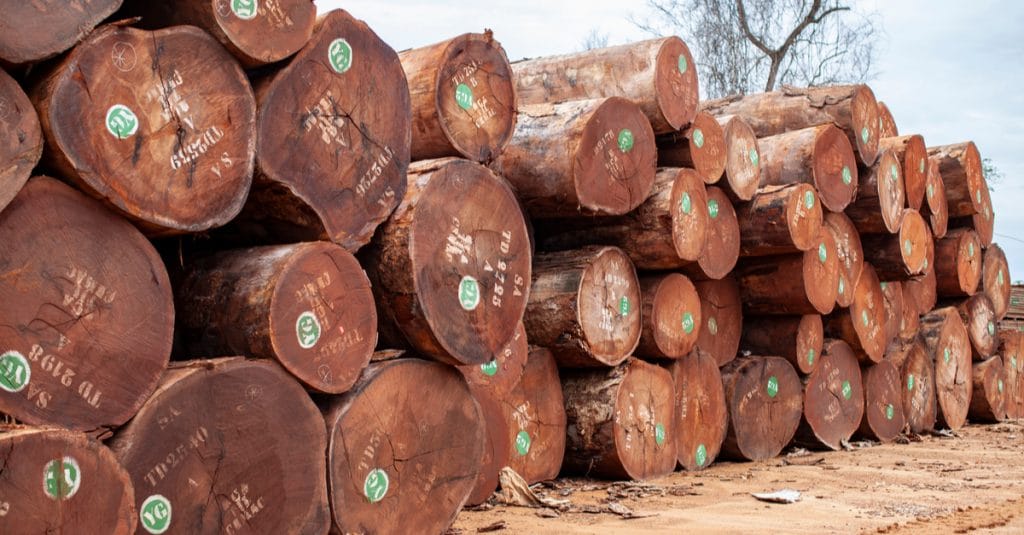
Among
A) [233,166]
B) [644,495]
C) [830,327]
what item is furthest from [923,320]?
[233,166]

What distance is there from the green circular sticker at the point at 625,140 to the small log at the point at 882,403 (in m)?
3.63

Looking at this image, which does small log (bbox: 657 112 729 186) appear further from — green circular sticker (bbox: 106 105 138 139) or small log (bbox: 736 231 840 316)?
green circular sticker (bbox: 106 105 138 139)

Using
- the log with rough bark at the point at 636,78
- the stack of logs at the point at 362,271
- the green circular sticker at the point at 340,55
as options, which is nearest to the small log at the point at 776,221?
the stack of logs at the point at 362,271

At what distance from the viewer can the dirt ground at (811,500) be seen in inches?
178

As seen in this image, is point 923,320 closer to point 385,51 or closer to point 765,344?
point 765,344

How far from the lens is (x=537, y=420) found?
536cm

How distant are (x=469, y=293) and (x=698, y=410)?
2.75 meters

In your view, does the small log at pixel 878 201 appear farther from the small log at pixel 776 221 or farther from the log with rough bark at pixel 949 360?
the log with rough bark at pixel 949 360

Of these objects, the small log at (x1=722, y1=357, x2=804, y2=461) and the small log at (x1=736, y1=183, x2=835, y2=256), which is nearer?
the small log at (x1=736, y1=183, x2=835, y2=256)

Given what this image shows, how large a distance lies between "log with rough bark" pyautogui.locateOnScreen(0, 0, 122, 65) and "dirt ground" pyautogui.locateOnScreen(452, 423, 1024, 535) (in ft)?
7.94

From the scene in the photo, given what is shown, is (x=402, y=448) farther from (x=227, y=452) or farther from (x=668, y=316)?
(x=668, y=316)

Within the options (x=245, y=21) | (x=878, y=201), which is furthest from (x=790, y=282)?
(x=245, y=21)

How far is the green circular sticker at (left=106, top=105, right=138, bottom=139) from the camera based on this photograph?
9.49ft

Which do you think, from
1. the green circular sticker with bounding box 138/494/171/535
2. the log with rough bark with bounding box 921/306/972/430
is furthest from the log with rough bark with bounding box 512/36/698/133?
the log with rough bark with bounding box 921/306/972/430
